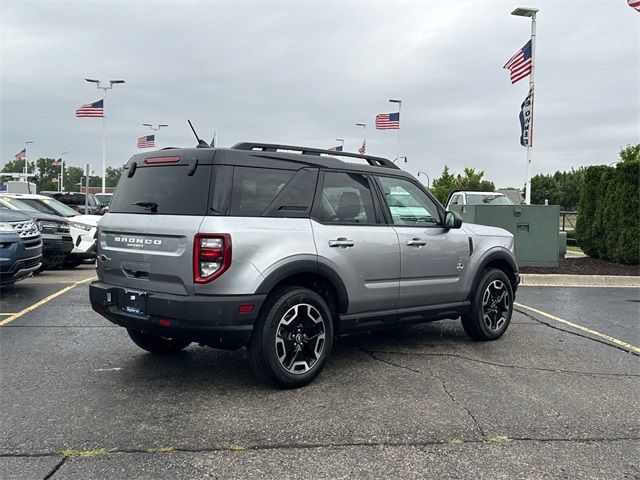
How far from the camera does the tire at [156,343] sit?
5.35 metres

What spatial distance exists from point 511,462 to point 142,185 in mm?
3439

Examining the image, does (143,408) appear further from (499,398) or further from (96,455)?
(499,398)

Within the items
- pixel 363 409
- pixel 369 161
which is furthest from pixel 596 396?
pixel 369 161

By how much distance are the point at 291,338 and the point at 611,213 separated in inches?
465

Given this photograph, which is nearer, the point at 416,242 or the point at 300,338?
the point at 300,338

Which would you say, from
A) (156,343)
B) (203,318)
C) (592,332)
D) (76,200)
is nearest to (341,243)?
(203,318)

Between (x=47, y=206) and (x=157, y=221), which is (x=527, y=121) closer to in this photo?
(x=47, y=206)

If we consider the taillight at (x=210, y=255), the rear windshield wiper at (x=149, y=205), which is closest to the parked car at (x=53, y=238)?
the rear windshield wiper at (x=149, y=205)

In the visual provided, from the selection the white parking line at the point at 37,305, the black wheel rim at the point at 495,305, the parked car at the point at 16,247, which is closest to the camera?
the black wheel rim at the point at 495,305

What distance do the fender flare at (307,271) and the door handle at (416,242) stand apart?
3.06 feet

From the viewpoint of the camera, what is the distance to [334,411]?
410cm

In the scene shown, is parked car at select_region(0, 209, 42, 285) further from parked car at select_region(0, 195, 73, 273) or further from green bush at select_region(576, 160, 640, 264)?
green bush at select_region(576, 160, 640, 264)

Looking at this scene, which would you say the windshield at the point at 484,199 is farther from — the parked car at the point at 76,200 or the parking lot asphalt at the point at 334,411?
the parked car at the point at 76,200

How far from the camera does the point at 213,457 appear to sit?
3.33 metres
